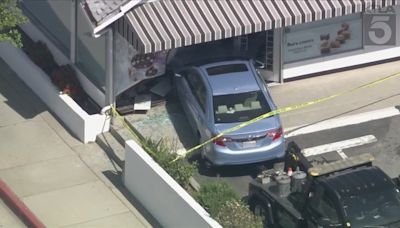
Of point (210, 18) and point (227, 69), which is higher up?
point (210, 18)

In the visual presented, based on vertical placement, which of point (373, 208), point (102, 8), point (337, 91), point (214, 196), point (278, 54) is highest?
point (102, 8)

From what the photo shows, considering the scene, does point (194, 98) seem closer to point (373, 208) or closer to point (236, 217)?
point (236, 217)

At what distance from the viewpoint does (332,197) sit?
17000mm

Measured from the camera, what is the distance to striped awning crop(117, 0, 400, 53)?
2136cm

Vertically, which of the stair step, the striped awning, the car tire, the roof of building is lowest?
the stair step

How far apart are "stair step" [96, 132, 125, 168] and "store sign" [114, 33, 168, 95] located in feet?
3.43

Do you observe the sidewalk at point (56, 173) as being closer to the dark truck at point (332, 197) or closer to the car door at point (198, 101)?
the car door at point (198, 101)

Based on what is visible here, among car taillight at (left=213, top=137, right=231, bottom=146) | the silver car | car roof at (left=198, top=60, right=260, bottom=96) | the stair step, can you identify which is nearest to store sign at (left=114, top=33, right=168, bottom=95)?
the silver car

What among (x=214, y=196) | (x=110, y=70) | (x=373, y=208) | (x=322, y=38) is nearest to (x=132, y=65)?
(x=110, y=70)

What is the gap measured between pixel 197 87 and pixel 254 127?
1931 mm

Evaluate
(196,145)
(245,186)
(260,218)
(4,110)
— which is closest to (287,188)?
(260,218)

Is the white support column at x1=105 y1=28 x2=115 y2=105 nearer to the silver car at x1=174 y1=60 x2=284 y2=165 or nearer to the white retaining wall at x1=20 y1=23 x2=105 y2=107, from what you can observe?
the white retaining wall at x1=20 y1=23 x2=105 y2=107

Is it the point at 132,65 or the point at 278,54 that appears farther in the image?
the point at 278,54

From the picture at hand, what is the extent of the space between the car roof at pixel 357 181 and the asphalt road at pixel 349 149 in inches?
120
